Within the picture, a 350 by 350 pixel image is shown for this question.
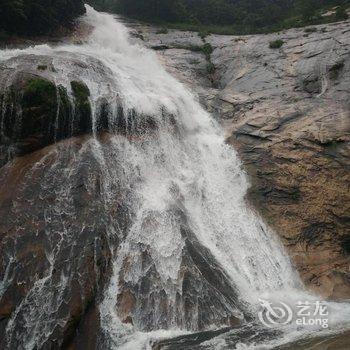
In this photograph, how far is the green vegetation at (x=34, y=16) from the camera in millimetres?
24438

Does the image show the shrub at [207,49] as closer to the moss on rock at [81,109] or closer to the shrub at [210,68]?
the shrub at [210,68]

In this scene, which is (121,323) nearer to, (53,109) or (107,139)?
(107,139)

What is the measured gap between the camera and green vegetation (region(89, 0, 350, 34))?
39.5 m

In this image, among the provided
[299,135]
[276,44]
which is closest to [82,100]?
[299,135]

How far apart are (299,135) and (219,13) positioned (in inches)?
1254

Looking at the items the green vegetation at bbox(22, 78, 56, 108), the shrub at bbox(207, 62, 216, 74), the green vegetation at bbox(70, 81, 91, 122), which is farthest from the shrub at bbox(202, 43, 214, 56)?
the green vegetation at bbox(22, 78, 56, 108)

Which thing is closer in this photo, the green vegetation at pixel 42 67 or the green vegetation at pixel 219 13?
the green vegetation at pixel 42 67

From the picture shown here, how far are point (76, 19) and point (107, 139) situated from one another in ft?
65.3

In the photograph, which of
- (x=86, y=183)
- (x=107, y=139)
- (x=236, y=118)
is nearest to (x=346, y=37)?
(x=236, y=118)

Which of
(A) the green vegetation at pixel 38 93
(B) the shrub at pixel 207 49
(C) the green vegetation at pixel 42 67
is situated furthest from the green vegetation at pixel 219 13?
(A) the green vegetation at pixel 38 93

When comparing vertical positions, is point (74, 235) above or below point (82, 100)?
below

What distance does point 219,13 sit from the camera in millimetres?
46781

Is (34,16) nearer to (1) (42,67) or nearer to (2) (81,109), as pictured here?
(1) (42,67)

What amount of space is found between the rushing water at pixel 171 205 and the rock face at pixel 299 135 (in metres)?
0.84
